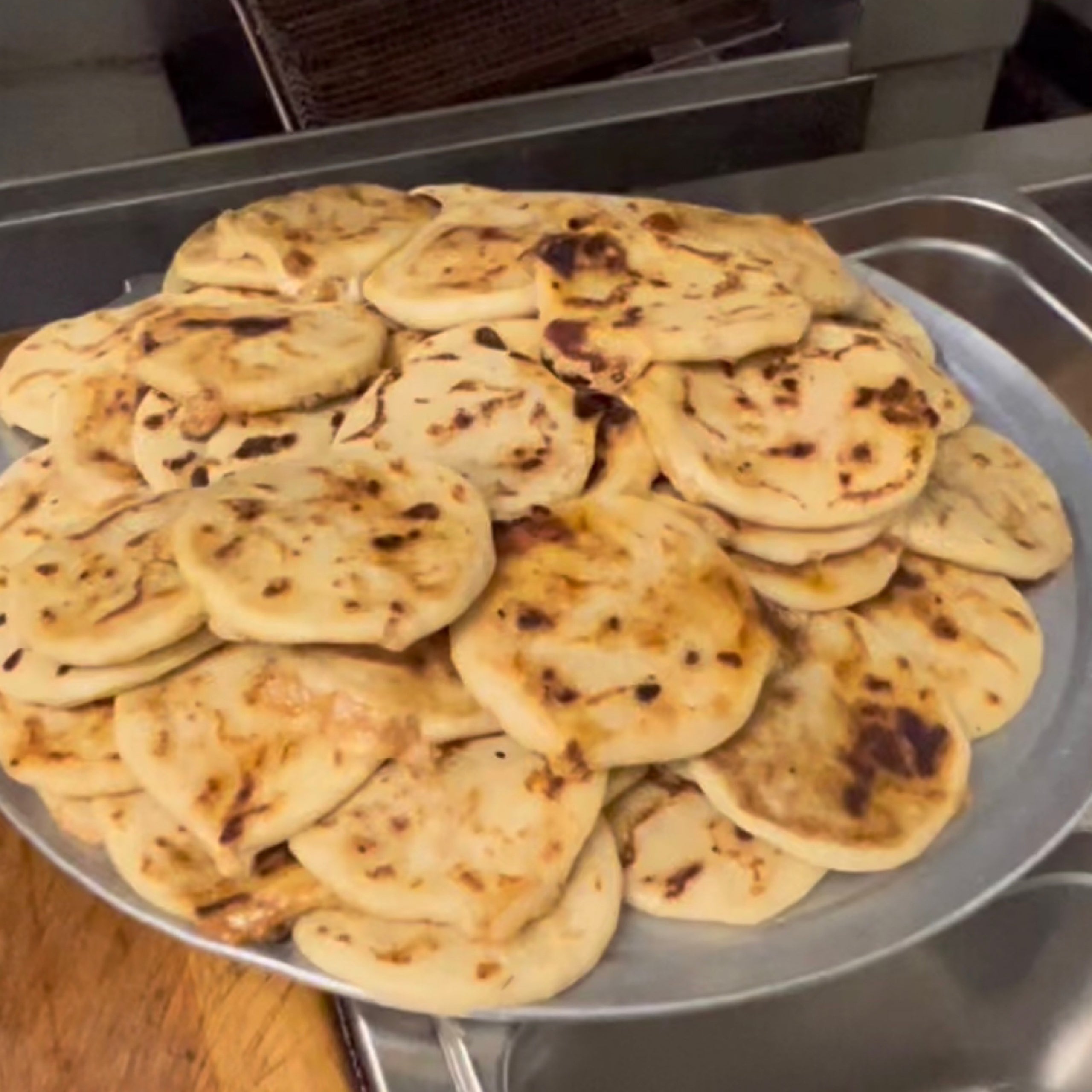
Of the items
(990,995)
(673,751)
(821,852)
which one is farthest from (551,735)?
(990,995)

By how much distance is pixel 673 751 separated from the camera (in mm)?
880

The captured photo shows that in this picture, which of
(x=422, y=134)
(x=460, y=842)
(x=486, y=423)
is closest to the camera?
(x=460, y=842)

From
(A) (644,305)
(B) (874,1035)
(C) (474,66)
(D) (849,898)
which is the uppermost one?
(A) (644,305)

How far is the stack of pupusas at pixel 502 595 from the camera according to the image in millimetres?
868

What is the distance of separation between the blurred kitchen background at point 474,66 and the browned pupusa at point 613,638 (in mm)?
913

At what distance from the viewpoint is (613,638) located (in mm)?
911

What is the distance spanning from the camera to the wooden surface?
103 cm

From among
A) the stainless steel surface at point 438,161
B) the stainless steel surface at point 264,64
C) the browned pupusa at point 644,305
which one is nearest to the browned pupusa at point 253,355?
the browned pupusa at point 644,305

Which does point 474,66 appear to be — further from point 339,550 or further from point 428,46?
point 339,550

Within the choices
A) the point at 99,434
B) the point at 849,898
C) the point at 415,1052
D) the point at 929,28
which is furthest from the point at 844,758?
the point at 929,28

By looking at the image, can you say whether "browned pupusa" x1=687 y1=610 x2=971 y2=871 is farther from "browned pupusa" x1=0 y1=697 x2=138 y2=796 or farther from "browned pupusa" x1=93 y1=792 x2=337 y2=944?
"browned pupusa" x1=0 y1=697 x2=138 y2=796

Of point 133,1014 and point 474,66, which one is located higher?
point 474,66

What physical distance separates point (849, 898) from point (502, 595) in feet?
0.99

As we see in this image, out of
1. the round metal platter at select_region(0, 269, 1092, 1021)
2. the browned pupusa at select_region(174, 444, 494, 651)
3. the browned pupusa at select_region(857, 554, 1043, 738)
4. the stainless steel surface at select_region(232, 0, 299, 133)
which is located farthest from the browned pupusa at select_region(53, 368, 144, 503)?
the stainless steel surface at select_region(232, 0, 299, 133)
